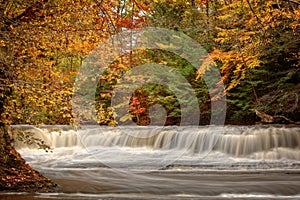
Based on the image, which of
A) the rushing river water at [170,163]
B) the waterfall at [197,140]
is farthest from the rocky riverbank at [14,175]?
the waterfall at [197,140]

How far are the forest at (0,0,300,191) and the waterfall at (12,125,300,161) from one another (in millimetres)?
850

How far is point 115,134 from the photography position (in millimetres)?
13977

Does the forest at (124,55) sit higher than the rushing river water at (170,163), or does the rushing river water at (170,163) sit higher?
the forest at (124,55)

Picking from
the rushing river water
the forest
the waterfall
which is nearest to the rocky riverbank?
the forest

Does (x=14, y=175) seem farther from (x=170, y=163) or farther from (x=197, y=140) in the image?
(x=197, y=140)

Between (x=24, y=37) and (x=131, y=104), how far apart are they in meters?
12.9

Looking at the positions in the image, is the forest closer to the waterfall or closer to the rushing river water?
the waterfall

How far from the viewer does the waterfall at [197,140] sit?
33.0 ft

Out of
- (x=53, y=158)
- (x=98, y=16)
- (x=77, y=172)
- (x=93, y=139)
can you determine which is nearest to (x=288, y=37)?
(x=98, y=16)

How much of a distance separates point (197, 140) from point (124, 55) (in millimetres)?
6571

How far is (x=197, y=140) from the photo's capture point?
11516mm

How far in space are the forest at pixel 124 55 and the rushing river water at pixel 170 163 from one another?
1.07 metres

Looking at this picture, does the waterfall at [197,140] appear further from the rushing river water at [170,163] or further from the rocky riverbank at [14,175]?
the rocky riverbank at [14,175]

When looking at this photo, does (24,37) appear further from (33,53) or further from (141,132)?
(141,132)
